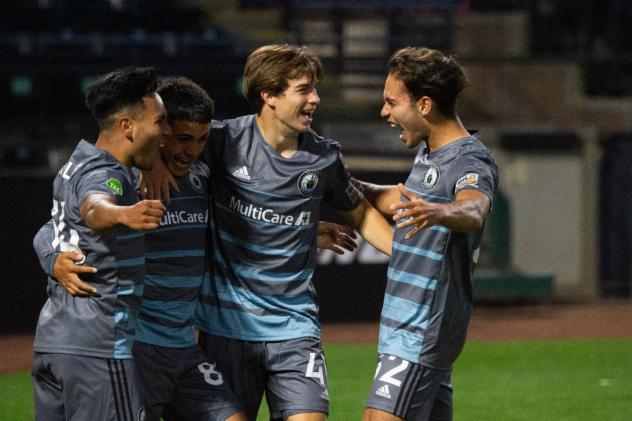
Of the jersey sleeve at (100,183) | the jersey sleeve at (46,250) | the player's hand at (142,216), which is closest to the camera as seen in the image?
the player's hand at (142,216)

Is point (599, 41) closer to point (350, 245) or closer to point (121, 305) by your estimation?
point (350, 245)

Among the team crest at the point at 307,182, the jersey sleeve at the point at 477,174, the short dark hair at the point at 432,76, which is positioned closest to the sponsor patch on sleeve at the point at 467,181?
the jersey sleeve at the point at 477,174

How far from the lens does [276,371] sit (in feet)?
16.4

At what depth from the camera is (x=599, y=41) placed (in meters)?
18.3

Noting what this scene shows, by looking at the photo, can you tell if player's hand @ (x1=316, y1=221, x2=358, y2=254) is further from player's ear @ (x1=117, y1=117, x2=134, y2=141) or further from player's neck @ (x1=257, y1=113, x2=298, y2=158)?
player's ear @ (x1=117, y1=117, x2=134, y2=141)

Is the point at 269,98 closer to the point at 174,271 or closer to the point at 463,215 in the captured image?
the point at 174,271

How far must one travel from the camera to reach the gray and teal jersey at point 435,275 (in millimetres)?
4695

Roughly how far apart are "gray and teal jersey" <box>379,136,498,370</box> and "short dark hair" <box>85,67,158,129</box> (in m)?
1.23

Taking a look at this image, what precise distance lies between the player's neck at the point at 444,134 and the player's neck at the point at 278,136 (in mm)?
634

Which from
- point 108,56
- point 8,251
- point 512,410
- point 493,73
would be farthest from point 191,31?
point 512,410

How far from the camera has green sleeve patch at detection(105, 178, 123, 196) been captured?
4064 millimetres

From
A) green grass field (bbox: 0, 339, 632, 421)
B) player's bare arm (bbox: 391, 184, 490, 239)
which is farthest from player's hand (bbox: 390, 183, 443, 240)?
green grass field (bbox: 0, 339, 632, 421)

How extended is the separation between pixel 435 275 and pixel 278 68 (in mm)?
1155

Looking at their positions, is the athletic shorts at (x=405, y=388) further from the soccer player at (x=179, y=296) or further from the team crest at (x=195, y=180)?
the team crest at (x=195, y=180)
